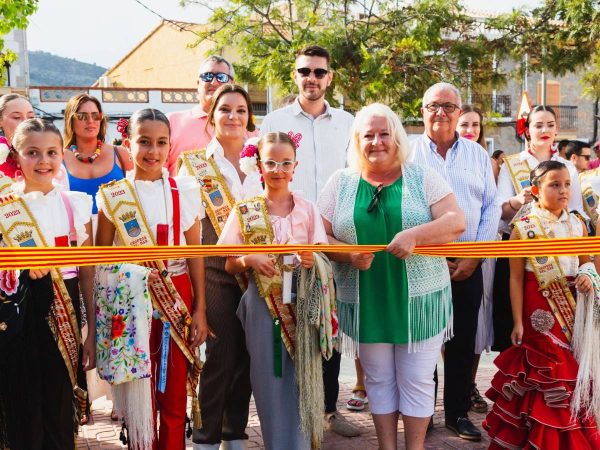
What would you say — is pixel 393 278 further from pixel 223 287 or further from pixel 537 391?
pixel 537 391

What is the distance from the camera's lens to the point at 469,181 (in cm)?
511

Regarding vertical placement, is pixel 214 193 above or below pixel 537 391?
above

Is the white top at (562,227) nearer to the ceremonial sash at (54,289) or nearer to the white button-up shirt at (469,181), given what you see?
the white button-up shirt at (469,181)

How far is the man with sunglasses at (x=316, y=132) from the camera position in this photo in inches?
205

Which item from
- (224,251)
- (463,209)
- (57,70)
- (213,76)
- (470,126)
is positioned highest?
(57,70)

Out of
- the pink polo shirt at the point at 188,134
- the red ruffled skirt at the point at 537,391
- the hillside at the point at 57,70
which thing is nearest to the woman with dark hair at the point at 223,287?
the pink polo shirt at the point at 188,134

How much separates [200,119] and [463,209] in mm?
1886

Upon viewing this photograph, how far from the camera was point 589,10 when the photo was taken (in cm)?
1418

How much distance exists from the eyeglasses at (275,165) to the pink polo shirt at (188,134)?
104 cm

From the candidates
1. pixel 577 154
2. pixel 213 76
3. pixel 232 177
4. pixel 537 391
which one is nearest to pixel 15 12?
pixel 577 154

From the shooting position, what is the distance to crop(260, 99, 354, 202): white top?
5207mm

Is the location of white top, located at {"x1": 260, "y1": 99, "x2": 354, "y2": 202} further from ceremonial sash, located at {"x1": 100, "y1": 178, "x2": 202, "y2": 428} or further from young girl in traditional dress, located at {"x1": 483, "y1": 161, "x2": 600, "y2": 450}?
ceremonial sash, located at {"x1": 100, "y1": 178, "x2": 202, "y2": 428}

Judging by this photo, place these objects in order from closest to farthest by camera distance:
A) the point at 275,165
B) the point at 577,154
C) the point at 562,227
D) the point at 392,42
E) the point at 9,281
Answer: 1. the point at 9,281
2. the point at 275,165
3. the point at 562,227
4. the point at 577,154
5. the point at 392,42

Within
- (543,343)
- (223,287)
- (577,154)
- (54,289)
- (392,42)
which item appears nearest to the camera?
(54,289)
